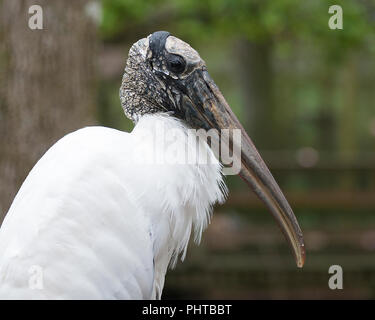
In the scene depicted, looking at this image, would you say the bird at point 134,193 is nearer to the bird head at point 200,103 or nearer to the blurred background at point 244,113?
the bird head at point 200,103

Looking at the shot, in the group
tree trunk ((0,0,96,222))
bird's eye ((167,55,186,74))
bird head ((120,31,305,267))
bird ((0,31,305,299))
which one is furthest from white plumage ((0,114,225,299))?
tree trunk ((0,0,96,222))

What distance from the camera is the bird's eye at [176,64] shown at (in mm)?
3100

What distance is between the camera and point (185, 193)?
300cm

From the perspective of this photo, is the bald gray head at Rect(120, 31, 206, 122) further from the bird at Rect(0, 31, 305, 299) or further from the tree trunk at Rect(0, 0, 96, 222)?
the tree trunk at Rect(0, 0, 96, 222)

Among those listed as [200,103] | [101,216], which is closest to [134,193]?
[101,216]

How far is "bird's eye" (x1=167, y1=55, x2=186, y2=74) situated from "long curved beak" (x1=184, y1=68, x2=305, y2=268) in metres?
0.07

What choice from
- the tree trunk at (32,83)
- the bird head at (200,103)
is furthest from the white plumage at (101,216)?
the tree trunk at (32,83)

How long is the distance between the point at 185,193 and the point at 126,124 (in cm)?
1513

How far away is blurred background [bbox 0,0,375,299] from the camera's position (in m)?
4.44

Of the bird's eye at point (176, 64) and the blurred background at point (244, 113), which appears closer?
the bird's eye at point (176, 64)

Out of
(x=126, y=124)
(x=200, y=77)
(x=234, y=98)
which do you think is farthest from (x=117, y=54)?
(x=234, y=98)

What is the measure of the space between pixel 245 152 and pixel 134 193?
1.76 feet

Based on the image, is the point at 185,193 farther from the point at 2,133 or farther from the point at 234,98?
the point at 234,98

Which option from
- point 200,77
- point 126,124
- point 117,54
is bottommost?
point 200,77
